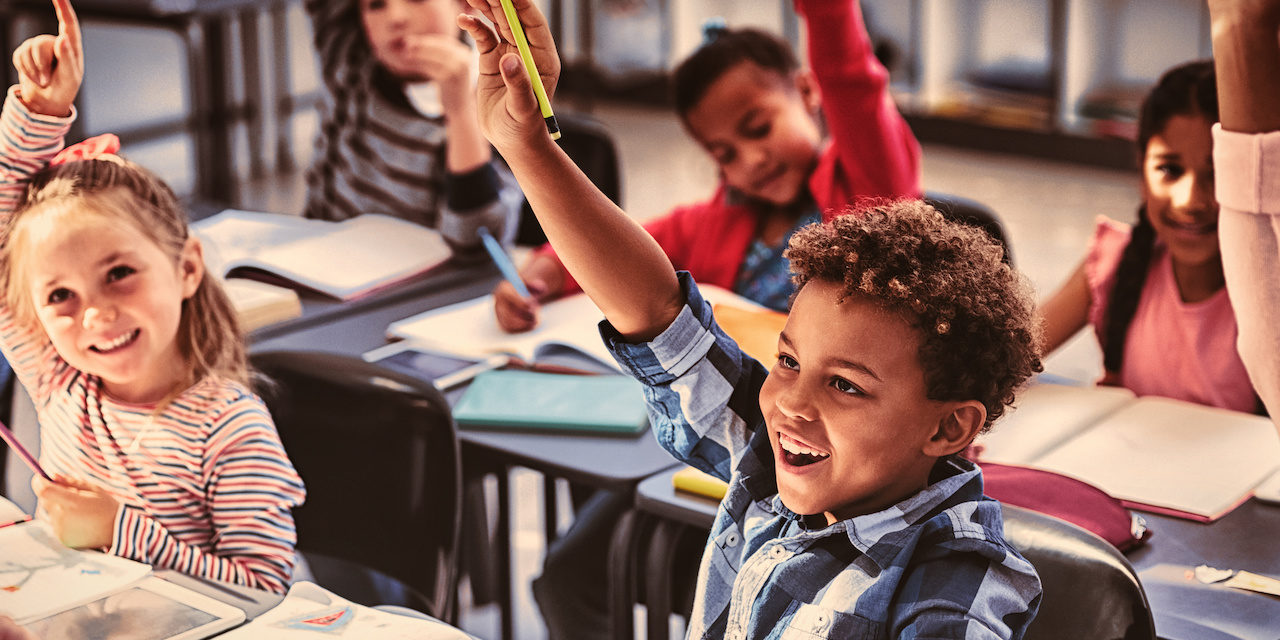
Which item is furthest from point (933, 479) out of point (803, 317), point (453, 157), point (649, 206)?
point (649, 206)

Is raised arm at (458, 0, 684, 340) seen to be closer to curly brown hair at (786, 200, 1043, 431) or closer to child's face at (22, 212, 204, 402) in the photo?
curly brown hair at (786, 200, 1043, 431)

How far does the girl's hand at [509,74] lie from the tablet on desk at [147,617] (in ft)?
1.42

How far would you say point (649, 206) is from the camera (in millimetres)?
4617

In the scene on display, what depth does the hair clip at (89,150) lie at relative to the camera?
1137mm

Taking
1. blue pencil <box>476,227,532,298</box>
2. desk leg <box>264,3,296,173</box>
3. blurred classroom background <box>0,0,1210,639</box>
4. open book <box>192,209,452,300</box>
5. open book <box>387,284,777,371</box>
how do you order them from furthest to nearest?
1. desk leg <box>264,3,296,173</box>
2. blurred classroom background <box>0,0,1210,639</box>
3. open book <box>192,209,452,300</box>
4. blue pencil <box>476,227,532,298</box>
5. open book <box>387,284,777,371</box>

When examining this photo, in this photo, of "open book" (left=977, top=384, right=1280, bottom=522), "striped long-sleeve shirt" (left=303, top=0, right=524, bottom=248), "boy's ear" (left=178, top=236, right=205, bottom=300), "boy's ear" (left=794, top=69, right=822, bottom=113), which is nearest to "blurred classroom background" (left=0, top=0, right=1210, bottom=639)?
"striped long-sleeve shirt" (left=303, top=0, right=524, bottom=248)

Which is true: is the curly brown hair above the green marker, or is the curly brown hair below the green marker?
below

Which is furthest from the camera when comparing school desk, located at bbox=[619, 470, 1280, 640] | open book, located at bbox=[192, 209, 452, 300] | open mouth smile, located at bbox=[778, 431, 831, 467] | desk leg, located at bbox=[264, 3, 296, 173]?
desk leg, located at bbox=[264, 3, 296, 173]

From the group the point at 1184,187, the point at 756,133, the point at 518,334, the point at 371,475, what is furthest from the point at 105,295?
the point at 1184,187

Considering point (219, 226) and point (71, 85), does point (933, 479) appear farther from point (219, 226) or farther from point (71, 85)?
point (219, 226)

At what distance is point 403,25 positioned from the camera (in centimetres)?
226

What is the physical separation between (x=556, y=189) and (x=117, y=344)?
475mm

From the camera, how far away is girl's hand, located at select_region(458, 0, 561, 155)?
843 mm

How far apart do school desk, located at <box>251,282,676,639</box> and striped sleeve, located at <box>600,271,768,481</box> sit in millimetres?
391
